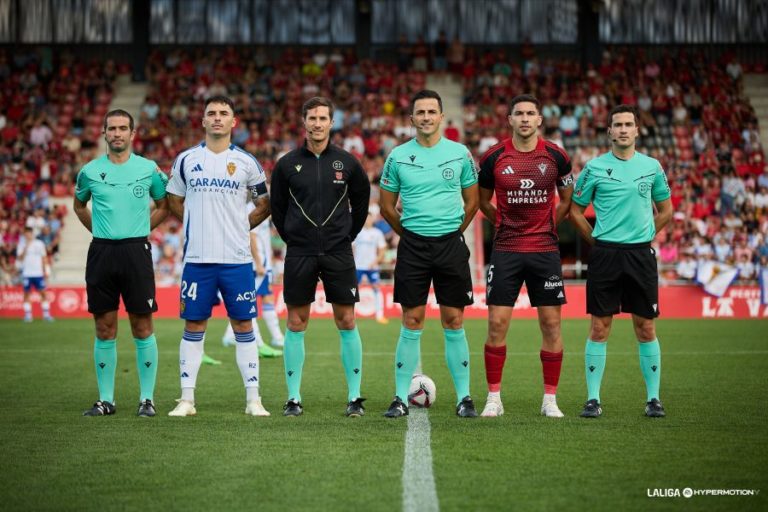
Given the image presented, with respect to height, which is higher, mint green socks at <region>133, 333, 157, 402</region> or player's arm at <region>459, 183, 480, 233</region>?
player's arm at <region>459, 183, 480, 233</region>

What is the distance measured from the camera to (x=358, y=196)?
7.74 meters

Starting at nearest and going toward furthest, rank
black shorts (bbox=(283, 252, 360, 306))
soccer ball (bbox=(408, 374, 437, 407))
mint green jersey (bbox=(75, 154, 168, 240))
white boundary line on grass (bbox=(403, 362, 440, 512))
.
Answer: white boundary line on grass (bbox=(403, 362, 440, 512)) → black shorts (bbox=(283, 252, 360, 306)) → mint green jersey (bbox=(75, 154, 168, 240)) → soccer ball (bbox=(408, 374, 437, 407))

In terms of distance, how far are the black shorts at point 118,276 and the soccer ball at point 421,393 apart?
2179 mm

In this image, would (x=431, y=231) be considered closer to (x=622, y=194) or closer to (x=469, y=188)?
(x=469, y=188)

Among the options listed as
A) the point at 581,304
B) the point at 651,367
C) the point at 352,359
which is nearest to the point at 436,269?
the point at 352,359

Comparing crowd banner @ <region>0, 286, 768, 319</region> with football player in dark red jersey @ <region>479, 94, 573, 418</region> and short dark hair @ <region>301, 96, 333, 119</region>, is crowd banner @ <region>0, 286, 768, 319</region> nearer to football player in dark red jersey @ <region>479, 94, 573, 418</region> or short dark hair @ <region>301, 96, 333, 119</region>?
football player in dark red jersey @ <region>479, 94, 573, 418</region>

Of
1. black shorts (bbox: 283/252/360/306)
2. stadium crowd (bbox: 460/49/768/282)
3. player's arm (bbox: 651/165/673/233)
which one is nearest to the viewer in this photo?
black shorts (bbox: 283/252/360/306)

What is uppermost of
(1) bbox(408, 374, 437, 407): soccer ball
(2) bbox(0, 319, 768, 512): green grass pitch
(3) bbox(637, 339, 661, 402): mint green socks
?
(3) bbox(637, 339, 661, 402): mint green socks

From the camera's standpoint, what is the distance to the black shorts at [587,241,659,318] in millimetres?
7520

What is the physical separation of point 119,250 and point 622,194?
381 centimetres

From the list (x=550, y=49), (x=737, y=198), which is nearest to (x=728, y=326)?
(x=737, y=198)

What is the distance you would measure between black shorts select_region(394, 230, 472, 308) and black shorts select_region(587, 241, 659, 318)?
990 millimetres

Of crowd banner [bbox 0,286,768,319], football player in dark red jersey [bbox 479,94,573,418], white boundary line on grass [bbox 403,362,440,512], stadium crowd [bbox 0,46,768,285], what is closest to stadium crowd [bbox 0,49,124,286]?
stadium crowd [bbox 0,46,768,285]

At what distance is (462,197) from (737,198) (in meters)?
19.0
